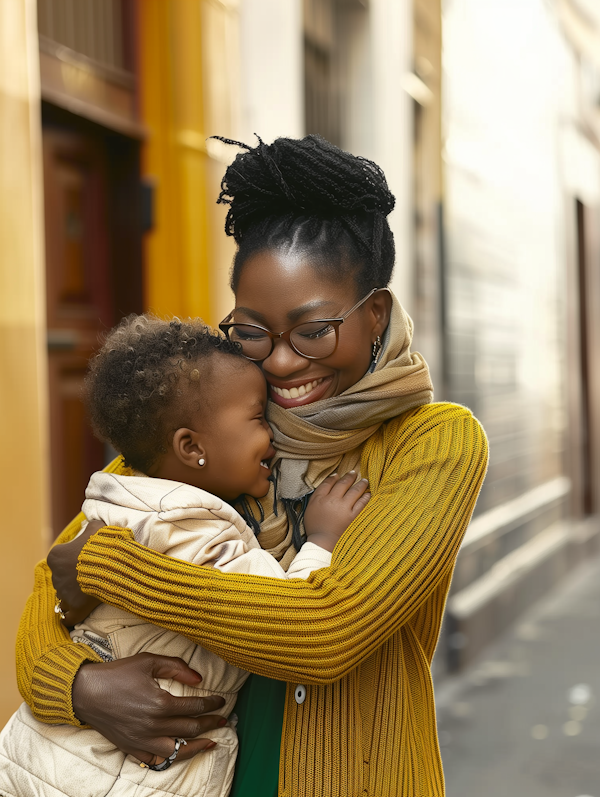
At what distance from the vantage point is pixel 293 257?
1917 millimetres

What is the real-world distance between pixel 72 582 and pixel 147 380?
1.41 feet

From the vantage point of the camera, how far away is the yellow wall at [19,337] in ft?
12.2

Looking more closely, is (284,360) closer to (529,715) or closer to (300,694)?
(300,694)

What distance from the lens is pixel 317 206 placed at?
199 centimetres

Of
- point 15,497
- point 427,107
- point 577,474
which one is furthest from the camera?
point 577,474

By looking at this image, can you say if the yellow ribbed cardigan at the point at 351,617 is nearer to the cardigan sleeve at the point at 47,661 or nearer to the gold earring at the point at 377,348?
the cardigan sleeve at the point at 47,661

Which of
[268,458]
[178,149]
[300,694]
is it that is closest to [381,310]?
[268,458]

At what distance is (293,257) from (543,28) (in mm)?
9562

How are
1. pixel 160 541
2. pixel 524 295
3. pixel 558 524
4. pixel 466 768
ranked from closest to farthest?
pixel 160 541 < pixel 466 768 < pixel 524 295 < pixel 558 524

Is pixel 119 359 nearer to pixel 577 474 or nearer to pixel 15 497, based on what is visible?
pixel 15 497

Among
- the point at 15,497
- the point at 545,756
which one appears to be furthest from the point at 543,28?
the point at 15,497

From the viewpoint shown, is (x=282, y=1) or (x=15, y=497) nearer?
(x=15, y=497)

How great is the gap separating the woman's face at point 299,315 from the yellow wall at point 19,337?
6.69ft

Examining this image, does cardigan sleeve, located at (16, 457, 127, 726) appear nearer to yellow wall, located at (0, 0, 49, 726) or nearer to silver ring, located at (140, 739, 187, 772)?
silver ring, located at (140, 739, 187, 772)
